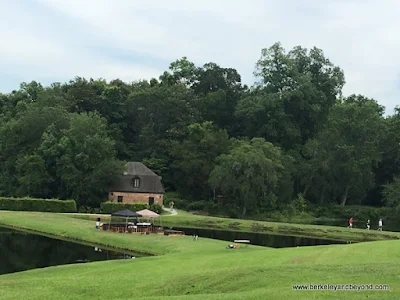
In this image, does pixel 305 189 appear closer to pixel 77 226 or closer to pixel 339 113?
pixel 339 113

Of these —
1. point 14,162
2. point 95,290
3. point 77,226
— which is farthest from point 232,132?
point 95,290

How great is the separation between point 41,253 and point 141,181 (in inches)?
1709

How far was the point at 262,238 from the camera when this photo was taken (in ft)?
155

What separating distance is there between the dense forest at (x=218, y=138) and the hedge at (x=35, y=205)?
5.19m

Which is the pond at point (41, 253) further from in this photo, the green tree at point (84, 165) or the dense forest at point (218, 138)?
the dense forest at point (218, 138)

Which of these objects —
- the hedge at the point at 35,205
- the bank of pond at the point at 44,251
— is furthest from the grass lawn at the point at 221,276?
the hedge at the point at 35,205

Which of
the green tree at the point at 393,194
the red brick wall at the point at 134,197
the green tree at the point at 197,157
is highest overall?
the green tree at the point at 197,157

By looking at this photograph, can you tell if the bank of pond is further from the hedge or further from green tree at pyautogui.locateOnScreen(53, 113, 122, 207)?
green tree at pyautogui.locateOnScreen(53, 113, 122, 207)

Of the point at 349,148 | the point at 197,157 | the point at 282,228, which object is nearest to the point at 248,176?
the point at 197,157

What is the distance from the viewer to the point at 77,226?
44.4 m

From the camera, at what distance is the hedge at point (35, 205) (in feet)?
207

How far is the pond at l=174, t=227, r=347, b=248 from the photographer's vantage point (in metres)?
43.4

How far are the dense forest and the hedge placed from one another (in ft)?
17.0

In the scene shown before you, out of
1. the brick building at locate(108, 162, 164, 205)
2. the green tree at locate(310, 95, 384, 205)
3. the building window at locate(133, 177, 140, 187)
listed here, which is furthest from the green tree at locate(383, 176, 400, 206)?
the building window at locate(133, 177, 140, 187)
